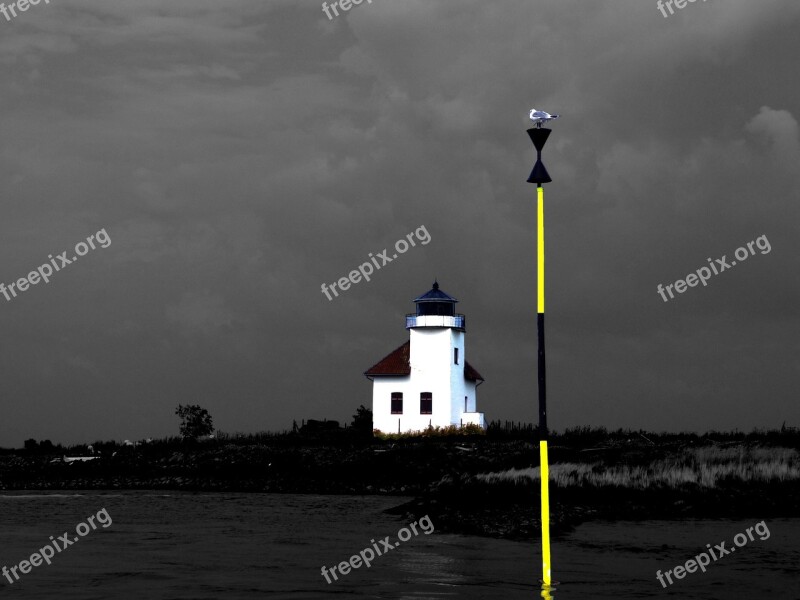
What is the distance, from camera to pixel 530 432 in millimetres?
59438

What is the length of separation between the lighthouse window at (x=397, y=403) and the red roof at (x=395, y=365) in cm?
120

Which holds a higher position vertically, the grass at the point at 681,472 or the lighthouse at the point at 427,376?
the lighthouse at the point at 427,376

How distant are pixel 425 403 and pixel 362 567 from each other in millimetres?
36126

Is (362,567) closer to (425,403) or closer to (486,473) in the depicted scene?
(486,473)

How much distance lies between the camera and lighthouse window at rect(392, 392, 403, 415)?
58.3m

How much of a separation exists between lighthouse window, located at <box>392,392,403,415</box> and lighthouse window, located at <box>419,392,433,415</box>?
1171 mm

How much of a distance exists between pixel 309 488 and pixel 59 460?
21335 millimetres

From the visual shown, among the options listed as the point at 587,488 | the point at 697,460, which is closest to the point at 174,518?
the point at 587,488

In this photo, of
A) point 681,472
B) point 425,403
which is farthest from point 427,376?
point 681,472

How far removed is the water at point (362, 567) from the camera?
18.3 metres

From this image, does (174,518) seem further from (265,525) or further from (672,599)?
(672,599)

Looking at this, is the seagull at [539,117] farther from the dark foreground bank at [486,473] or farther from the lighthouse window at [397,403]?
the lighthouse window at [397,403]

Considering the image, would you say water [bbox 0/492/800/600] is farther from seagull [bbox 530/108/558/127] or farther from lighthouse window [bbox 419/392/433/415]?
lighthouse window [bbox 419/392/433/415]

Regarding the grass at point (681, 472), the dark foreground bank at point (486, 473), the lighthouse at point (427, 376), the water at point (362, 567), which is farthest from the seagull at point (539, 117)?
the lighthouse at point (427, 376)
